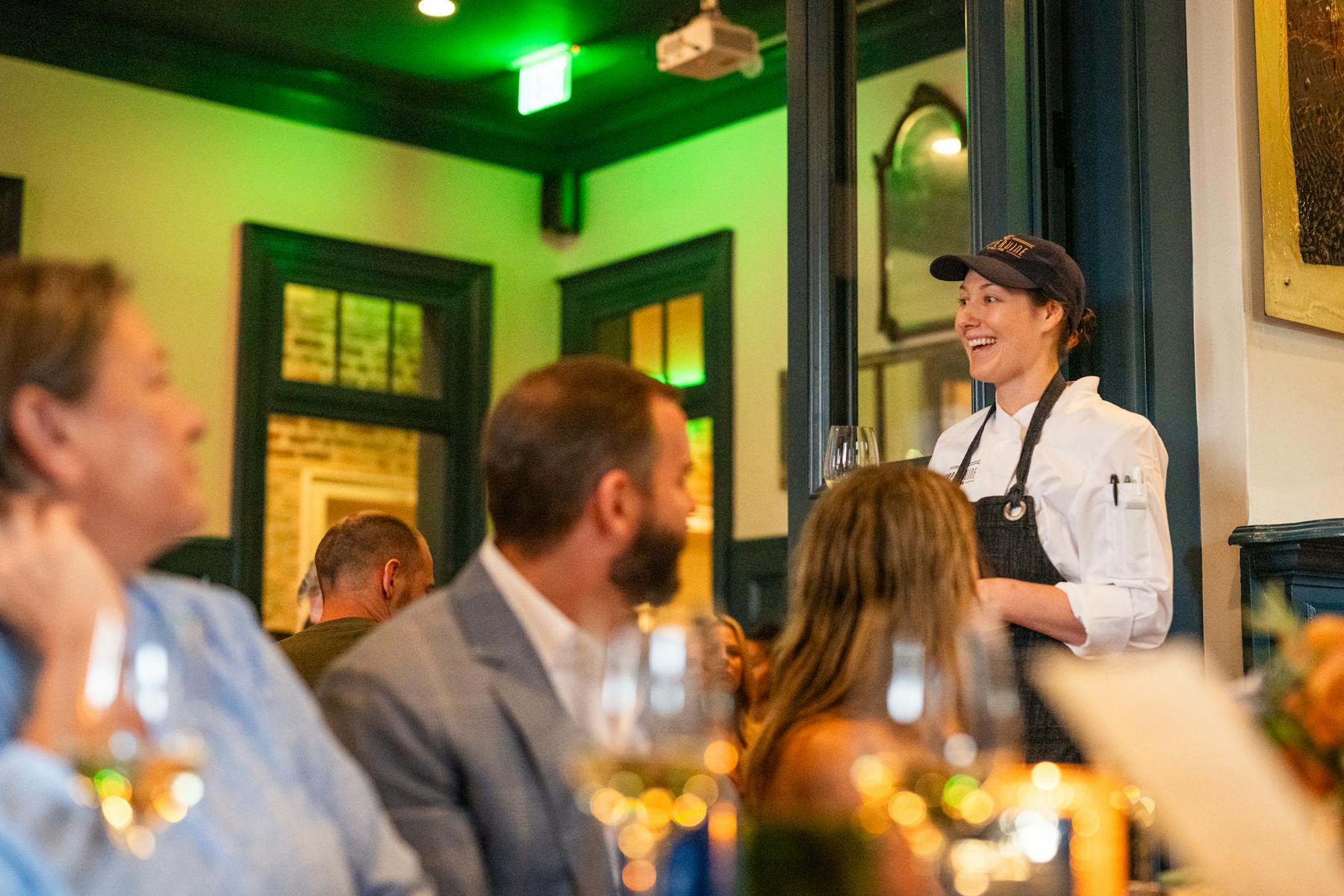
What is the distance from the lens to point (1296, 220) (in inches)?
135

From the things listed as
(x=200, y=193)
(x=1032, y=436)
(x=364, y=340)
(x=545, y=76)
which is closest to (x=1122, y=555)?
(x=1032, y=436)

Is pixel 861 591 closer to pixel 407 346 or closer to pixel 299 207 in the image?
pixel 299 207

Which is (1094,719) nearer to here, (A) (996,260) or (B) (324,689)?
(B) (324,689)

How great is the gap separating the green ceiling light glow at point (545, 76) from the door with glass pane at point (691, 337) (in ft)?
3.24

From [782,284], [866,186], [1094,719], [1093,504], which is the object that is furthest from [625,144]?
[1094,719]

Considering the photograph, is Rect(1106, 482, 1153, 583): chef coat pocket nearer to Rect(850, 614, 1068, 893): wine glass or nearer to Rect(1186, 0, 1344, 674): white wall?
Rect(1186, 0, 1344, 674): white wall

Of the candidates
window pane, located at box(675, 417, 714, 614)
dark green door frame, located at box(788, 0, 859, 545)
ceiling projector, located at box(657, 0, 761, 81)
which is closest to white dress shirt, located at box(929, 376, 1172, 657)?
dark green door frame, located at box(788, 0, 859, 545)

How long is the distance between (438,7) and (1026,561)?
4.49 metres

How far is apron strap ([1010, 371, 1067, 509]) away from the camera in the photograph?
286cm

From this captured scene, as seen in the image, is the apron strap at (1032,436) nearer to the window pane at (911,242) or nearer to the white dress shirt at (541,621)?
the window pane at (911,242)

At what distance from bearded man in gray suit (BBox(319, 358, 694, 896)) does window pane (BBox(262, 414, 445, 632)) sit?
19.8 feet

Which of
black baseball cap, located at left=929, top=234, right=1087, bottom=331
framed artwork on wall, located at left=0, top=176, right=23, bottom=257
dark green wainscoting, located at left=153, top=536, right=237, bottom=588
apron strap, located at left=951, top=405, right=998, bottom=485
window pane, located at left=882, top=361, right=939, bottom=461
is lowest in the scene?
dark green wainscoting, located at left=153, top=536, right=237, bottom=588

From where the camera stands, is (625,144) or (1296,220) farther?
(625,144)

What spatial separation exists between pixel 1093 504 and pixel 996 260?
0.49 metres
